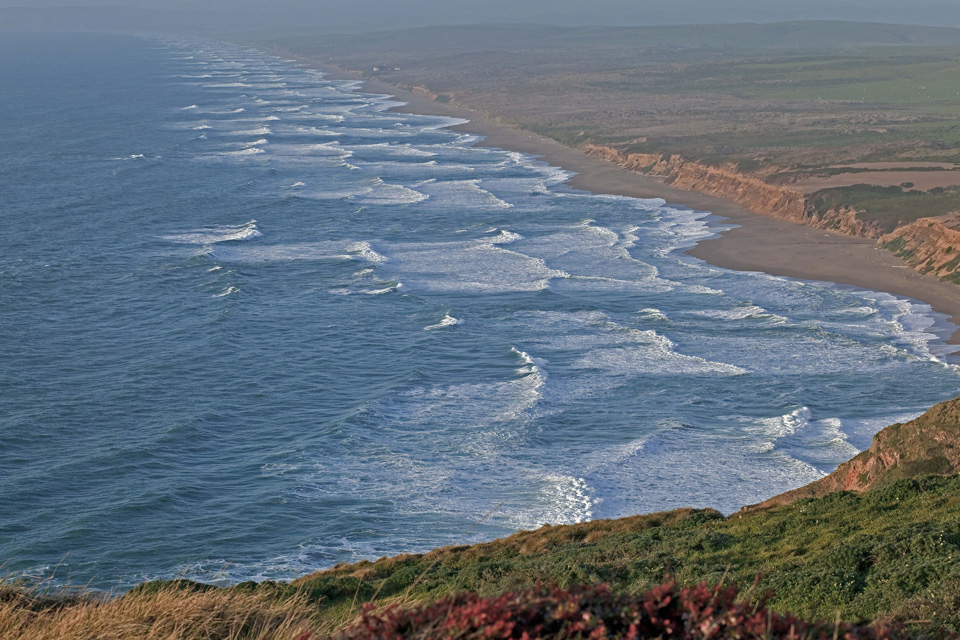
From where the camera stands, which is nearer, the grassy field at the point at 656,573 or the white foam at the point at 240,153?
the grassy field at the point at 656,573

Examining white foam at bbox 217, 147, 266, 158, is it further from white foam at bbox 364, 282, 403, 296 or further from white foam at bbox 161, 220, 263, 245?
white foam at bbox 364, 282, 403, 296

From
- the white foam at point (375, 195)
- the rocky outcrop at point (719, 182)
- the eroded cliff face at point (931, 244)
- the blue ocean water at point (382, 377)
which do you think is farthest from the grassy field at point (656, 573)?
the white foam at point (375, 195)

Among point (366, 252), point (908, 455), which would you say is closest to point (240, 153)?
point (366, 252)

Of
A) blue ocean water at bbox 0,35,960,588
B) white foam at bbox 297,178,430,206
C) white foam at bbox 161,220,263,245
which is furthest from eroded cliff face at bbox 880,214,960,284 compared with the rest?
white foam at bbox 161,220,263,245

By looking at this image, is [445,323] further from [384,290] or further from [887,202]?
[887,202]

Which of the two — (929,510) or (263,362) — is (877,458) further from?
(263,362)

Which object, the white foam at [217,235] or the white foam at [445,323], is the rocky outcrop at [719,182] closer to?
the white foam at [445,323]

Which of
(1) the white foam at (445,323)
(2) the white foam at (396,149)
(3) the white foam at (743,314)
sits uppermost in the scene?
(3) the white foam at (743,314)
